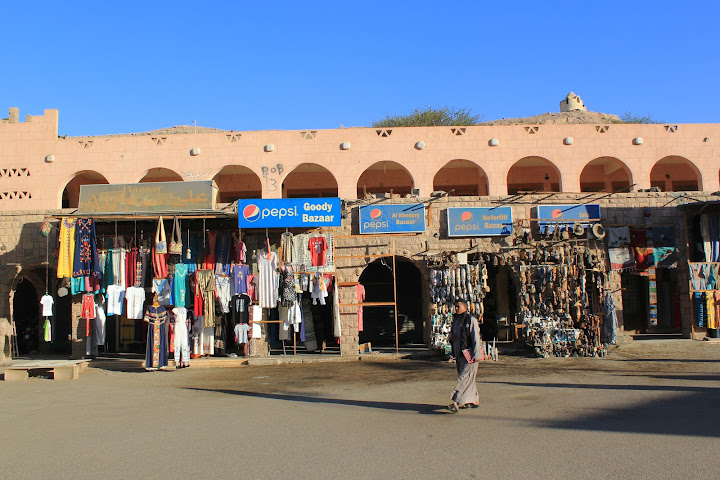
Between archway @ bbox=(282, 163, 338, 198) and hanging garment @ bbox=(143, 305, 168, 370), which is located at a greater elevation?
archway @ bbox=(282, 163, 338, 198)

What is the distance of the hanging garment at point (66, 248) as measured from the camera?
14.0 m

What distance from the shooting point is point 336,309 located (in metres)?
15.0

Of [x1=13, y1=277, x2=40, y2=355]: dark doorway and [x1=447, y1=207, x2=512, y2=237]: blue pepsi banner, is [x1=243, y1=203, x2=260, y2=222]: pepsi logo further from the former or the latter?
[x1=13, y1=277, x2=40, y2=355]: dark doorway

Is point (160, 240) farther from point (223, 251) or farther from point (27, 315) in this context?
point (27, 315)

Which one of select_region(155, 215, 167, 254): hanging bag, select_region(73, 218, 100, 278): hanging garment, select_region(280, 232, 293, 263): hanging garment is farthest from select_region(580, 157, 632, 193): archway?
select_region(73, 218, 100, 278): hanging garment

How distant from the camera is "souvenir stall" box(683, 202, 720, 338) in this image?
15445 mm

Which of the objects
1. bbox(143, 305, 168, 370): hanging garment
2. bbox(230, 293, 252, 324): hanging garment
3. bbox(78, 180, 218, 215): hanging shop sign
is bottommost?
bbox(143, 305, 168, 370): hanging garment

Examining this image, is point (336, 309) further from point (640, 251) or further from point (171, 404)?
point (640, 251)

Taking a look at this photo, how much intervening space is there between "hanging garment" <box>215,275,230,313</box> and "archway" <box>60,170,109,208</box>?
1029 centimetres

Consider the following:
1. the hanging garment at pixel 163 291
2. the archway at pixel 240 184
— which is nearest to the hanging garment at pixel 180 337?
the hanging garment at pixel 163 291

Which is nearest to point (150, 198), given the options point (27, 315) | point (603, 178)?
point (27, 315)

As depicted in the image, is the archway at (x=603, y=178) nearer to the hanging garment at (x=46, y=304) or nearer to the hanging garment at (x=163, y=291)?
the hanging garment at (x=163, y=291)

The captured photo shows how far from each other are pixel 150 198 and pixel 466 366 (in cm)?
952

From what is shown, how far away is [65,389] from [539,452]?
8.96m
